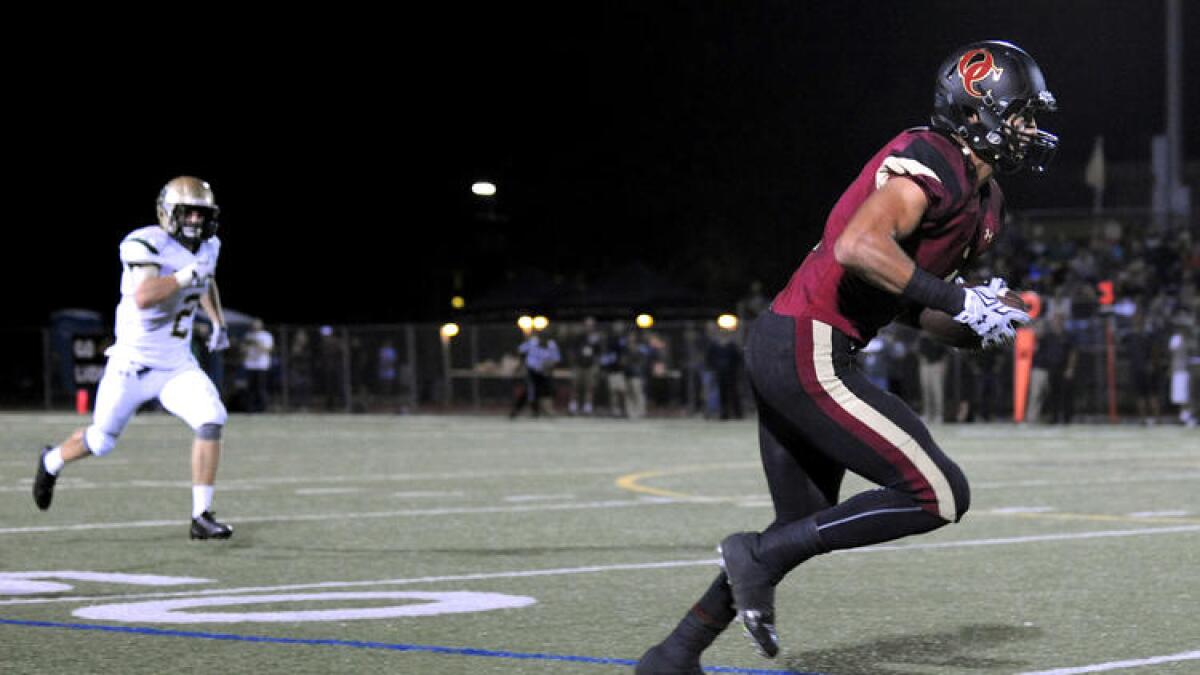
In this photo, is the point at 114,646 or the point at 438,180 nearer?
the point at 114,646

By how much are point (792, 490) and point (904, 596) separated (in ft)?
7.92

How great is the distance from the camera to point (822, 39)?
49.2 meters

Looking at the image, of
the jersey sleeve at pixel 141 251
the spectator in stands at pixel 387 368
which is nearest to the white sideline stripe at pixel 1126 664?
the jersey sleeve at pixel 141 251

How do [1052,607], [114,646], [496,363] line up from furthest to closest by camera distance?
[496,363] → [1052,607] → [114,646]

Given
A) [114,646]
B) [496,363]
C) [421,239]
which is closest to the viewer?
[114,646]

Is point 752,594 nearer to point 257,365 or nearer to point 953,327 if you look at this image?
point 953,327

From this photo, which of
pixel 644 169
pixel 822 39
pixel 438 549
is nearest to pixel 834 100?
pixel 822 39

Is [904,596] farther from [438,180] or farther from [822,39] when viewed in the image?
[438,180]

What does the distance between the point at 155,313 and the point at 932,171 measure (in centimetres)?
679

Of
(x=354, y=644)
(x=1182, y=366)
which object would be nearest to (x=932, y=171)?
(x=354, y=644)

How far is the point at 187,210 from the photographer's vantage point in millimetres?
11258

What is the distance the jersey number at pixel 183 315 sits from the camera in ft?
37.9

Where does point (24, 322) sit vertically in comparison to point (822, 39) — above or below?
below

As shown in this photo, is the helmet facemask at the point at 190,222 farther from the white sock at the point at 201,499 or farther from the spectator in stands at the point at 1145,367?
the spectator in stands at the point at 1145,367
